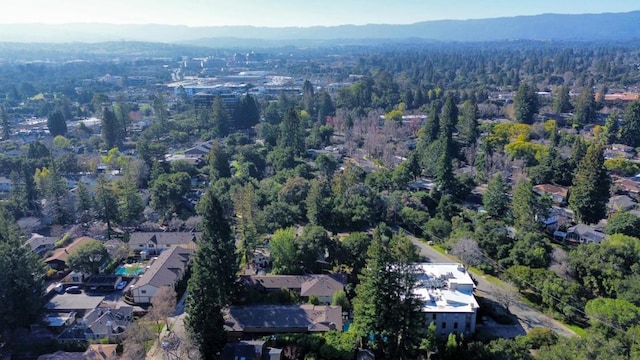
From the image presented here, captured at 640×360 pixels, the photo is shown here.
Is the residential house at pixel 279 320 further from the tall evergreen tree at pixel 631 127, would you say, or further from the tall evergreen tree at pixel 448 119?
the tall evergreen tree at pixel 631 127

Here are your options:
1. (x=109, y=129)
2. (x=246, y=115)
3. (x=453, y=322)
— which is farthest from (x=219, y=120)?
(x=453, y=322)

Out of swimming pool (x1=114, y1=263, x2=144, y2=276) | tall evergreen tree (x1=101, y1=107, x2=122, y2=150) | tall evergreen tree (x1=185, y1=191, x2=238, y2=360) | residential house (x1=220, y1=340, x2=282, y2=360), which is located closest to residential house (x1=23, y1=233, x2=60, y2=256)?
swimming pool (x1=114, y1=263, x2=144, y2=276)

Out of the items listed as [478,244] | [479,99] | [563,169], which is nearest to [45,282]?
[478,244]

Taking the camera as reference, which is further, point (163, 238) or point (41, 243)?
point (163, 238)

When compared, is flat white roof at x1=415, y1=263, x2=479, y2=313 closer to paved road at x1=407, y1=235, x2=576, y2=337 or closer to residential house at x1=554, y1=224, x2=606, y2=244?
paved road at x1=407, y1=235, x2=576, y2=337

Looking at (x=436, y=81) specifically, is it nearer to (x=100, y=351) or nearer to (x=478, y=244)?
(x=478, y=244)

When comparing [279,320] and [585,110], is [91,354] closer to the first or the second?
[279,320]

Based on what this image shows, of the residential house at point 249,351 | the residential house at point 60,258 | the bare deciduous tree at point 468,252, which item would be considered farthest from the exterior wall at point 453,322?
the residential house at point 60,258

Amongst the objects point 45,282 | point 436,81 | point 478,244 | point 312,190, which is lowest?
point 45,282
